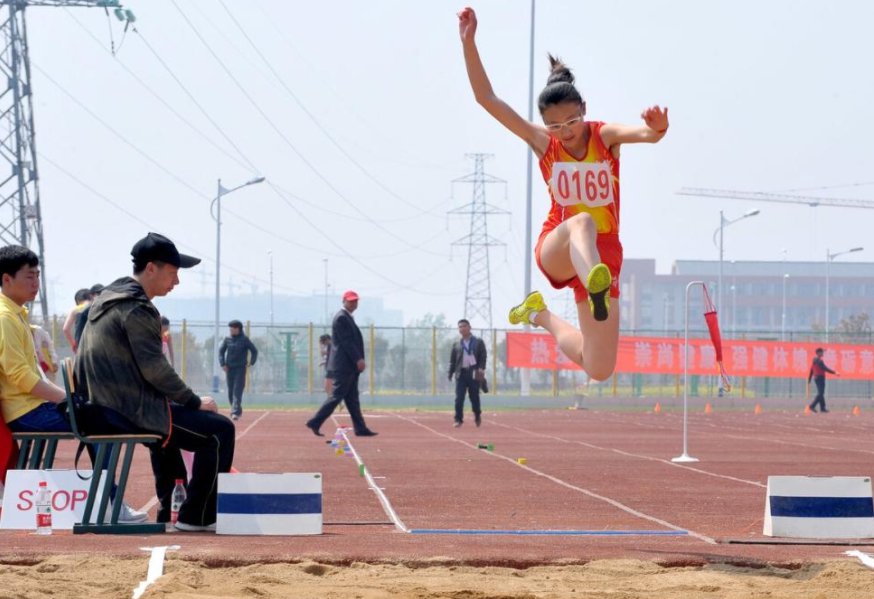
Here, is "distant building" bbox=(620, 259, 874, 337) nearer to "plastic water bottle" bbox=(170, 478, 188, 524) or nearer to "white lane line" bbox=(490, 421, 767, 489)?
"white lane line" bbox=(490, 421, 767, 489)

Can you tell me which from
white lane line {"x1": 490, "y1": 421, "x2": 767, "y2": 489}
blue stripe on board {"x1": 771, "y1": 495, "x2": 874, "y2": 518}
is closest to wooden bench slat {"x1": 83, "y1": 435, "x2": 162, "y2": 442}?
blue stripe on board {"x1": 771, "y1": 495, "x2": 874, "y2": 518}

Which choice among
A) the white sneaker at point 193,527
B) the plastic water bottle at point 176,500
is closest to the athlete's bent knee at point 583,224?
the white sneaker at point 193,527

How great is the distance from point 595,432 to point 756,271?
136799mm

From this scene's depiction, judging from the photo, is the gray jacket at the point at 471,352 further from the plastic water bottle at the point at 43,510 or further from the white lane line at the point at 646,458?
the plastic water bottle at the point at 43,510

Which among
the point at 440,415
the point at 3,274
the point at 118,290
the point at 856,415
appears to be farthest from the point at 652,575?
the point at 856,415

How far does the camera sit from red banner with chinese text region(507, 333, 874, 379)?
4347 cm

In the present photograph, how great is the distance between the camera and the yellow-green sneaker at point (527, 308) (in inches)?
370

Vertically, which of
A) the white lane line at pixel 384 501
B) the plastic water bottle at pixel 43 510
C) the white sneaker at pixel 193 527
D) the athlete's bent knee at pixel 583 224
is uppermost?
the athlete's bent knee at pixel 583 224

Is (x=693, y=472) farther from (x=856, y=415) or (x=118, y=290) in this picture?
(x=856, y=415)

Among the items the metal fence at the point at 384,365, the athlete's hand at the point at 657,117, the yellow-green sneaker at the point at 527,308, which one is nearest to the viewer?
the athlete's hand at the point at 657,117

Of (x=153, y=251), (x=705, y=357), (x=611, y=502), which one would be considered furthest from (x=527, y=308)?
(x=705, y=357)

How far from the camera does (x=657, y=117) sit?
7555 mm

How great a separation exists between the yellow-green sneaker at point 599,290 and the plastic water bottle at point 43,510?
3739mm

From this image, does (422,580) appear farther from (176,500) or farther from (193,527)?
(176,500)
